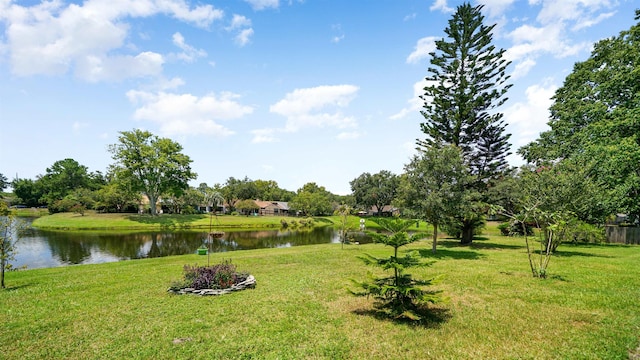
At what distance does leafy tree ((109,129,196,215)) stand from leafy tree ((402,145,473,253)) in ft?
147

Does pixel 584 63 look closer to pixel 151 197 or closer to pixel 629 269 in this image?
pixel 629 269

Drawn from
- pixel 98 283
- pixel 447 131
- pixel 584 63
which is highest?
pixel 584 63

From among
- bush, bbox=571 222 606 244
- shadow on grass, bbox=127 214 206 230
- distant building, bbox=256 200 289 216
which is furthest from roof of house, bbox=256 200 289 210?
bush, bbox=571 222 606 244

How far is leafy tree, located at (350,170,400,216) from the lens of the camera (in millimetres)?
76688

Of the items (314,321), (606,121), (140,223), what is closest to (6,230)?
(314,321)

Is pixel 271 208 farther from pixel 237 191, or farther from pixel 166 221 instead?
pixel 166 221

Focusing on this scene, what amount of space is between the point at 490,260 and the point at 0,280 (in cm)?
2025

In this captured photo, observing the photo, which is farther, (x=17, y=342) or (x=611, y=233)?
(x=611, y=233)

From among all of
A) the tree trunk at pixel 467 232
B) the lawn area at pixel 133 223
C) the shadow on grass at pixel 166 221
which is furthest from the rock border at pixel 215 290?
the shadow on grass at pixel 166 221

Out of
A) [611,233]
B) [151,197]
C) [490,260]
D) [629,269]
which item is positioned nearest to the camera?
[629,269]

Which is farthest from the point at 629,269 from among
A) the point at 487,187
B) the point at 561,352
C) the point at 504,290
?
the point at 487,187

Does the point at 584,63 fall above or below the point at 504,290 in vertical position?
above

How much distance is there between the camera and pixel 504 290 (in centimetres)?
907

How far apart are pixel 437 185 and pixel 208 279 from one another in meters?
12.9
